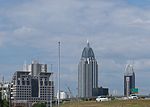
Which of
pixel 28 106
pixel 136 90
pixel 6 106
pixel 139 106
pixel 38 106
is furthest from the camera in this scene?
pixel 28 106

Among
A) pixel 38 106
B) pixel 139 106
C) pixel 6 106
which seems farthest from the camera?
pixel 38 106

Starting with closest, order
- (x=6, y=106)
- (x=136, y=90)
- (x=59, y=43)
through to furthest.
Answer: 1. (x=59, y=43)
2. (x=6, y=106)
3. (x=136, y=90)

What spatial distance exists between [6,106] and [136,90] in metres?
49.6

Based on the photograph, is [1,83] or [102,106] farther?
[1,83]

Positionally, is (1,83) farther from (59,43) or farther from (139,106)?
(59,43)

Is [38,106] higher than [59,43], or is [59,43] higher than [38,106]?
[59,43]

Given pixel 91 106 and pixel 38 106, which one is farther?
pixel 38 106

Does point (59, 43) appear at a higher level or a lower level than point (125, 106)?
higher

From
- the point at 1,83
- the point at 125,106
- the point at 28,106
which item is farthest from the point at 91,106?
the point at 1,83

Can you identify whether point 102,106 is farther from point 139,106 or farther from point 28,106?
point 28,106

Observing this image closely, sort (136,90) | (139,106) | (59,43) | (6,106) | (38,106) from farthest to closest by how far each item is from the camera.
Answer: (136,90) < (38,106) < (6,106) < (139,106) < (59,43)

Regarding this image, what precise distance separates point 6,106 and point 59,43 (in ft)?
173

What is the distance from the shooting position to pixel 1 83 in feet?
611

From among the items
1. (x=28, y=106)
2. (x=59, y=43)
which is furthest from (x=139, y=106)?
(x=28, y=106)
